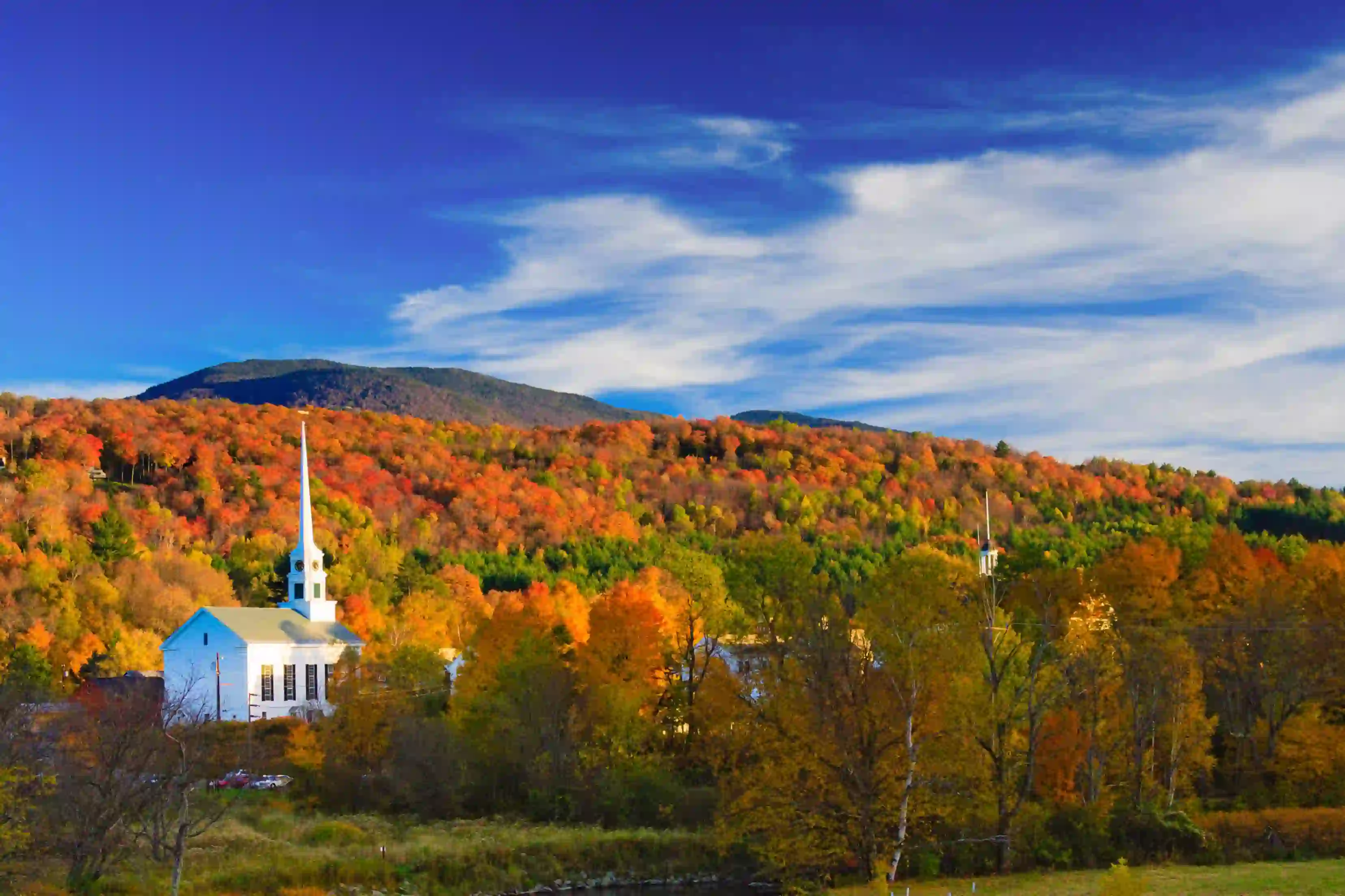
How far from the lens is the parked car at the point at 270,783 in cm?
6247

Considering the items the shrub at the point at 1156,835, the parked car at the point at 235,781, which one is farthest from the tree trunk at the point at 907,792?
the parked car at the point at 235,781

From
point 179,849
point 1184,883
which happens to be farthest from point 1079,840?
point 179,849

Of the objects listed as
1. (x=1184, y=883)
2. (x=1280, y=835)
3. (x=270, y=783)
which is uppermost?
(x=270, y=783)

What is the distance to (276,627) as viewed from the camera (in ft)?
269

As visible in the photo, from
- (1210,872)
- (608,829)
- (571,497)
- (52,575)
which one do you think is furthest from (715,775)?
(571,497)

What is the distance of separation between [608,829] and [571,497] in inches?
3958

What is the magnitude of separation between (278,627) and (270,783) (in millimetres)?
20164

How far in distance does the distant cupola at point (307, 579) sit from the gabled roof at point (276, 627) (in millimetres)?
630

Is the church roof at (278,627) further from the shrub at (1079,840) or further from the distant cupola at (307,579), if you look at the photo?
the shrub at (1079,840)

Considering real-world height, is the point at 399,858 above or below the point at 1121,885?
below

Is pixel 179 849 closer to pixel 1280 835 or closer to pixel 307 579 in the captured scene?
pixel 1280 835

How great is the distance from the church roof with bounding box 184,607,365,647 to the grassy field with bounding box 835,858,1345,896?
45.1 meters

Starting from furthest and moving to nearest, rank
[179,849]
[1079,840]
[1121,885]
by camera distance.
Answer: [1079,840], [179,849], [1121,885]

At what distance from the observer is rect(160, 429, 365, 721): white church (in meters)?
79.0
